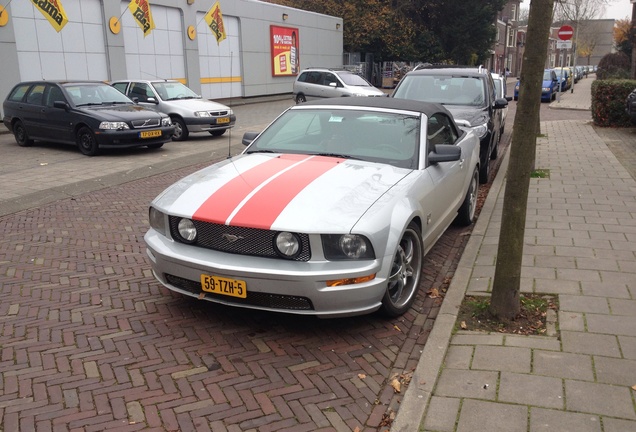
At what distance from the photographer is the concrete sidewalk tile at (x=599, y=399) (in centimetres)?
305

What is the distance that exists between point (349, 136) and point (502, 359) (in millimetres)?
2443

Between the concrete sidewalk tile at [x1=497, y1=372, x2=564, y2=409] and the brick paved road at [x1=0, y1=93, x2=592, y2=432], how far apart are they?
2.03 feet

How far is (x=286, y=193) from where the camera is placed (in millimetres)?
4117

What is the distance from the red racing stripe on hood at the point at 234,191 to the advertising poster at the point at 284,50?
28.1 m

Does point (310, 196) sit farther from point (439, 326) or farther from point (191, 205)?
point (439, 326)

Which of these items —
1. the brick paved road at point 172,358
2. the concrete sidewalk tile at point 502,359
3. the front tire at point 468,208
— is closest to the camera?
the brick paved road at point 172,358

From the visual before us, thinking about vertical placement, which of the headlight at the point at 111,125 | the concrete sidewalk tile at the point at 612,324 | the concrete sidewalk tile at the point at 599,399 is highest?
the headlight at the point at 111,125

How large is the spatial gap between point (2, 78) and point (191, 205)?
53.5 feet

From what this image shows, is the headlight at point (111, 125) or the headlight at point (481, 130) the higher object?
the headlight at point (481, 130)

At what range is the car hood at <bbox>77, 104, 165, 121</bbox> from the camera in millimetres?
12118

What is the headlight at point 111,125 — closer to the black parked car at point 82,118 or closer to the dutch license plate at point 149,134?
the black parked car at point 82,118

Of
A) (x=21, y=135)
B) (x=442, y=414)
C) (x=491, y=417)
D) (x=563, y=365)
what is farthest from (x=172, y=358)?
(x=21, y=135)

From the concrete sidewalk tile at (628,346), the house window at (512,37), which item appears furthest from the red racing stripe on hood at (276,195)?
the house window at (512,37)

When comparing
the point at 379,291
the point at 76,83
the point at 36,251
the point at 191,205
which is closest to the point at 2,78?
the point at 76,83
